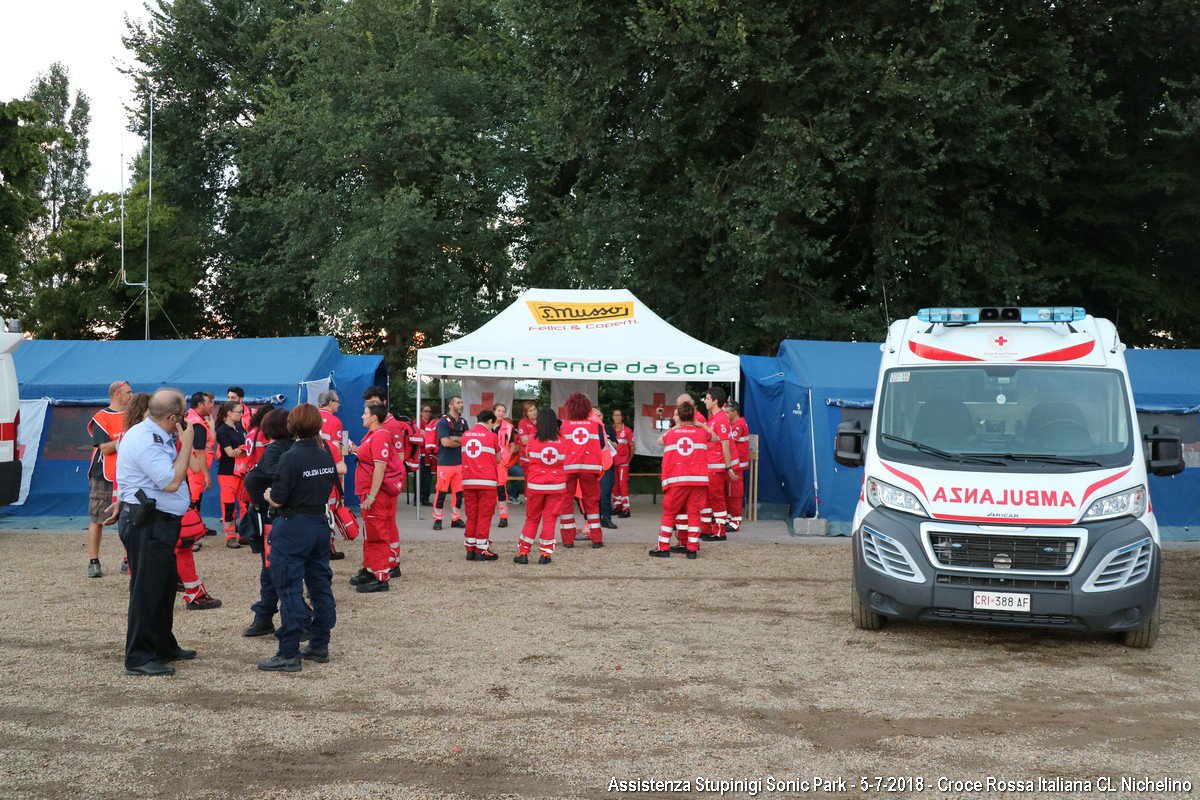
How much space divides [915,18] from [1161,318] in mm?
7837

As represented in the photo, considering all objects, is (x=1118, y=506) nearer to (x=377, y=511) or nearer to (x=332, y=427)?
(x=377, y=511)

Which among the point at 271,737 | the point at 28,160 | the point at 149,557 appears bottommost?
the point at 271,737

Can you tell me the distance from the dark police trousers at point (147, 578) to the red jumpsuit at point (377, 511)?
260 centimetres

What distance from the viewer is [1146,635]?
300 inches

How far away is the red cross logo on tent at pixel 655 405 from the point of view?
61.5 feet

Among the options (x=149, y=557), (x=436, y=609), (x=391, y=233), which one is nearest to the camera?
(x=149, y=557)

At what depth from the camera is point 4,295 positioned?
2831 centimetres

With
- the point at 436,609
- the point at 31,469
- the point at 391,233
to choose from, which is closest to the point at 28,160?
the point at 391,233

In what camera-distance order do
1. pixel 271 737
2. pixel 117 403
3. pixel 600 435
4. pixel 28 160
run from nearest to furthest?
pixel 271 737 < pixel 117 403 < pixel 600 435 < pixel 28 160

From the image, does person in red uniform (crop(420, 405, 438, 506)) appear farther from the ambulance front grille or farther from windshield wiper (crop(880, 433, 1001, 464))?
the ambulance front grille

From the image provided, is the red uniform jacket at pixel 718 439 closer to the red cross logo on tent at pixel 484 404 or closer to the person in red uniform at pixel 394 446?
the person in red uniform at pixel 394 446

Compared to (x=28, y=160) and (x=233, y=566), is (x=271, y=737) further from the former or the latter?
(x=28, y=160)

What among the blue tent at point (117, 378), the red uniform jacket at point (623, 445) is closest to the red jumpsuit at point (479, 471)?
the red uniform jacket at point (623, 445)

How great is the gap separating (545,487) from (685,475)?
5.38 ft
